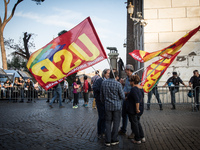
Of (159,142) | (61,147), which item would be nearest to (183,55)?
(159,142)

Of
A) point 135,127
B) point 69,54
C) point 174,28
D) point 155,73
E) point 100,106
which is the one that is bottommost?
point 135,127

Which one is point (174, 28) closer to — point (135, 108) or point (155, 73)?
point (155, 73)

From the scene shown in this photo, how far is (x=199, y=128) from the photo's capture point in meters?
6.19

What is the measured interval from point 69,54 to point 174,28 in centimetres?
966

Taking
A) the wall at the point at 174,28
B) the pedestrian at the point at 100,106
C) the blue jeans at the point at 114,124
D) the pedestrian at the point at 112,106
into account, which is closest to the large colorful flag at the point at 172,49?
the pedestrian at the point at 100,106

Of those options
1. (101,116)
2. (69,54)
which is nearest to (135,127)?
(101,116)

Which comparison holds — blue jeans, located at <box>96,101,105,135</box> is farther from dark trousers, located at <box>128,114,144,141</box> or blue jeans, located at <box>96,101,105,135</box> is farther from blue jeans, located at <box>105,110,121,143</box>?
dark trousers, located at <box>128,114,144,141</box>

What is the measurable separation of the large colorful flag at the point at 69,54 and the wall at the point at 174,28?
8436 millimetres

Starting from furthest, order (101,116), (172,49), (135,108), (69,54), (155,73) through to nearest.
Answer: (155,73), (172,49), (69,54), (101,116), (135,108)

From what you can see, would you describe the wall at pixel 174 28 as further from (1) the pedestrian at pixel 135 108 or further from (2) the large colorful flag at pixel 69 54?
(1) the pedestrian at pixel 135 108

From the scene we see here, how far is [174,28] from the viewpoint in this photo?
44.2 feet

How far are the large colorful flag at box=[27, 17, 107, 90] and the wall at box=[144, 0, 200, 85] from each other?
8.44 m

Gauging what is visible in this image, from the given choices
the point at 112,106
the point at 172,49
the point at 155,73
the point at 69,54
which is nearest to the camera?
the point at 112,106

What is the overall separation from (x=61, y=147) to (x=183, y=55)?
1039 centimetres
